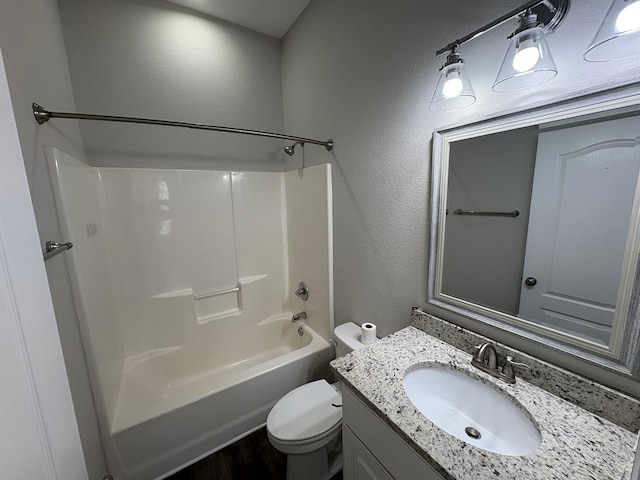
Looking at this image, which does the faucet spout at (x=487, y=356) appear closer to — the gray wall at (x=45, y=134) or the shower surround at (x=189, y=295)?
the shower surround at (x=189, y=295)

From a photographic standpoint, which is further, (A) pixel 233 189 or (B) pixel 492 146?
(A) pixel 233 189

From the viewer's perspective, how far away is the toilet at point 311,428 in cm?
119

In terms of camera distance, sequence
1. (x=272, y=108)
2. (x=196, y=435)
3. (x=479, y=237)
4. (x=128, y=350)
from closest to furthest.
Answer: (x=479, y=237) < (x=196, y=435) < (x=128, y=350) < (x=272, y=108)

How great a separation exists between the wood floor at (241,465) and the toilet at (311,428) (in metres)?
0.19

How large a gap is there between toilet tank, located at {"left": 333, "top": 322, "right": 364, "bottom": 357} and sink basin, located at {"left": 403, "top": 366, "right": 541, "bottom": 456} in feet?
1.68

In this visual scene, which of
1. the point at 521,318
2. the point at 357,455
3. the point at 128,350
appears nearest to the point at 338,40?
the point at 521,318

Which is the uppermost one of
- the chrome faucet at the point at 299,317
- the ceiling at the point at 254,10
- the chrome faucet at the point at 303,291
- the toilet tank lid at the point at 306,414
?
the ceiling at the point at 254,10

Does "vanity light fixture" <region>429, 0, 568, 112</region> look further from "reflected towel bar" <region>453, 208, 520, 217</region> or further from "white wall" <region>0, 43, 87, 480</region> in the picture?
"white wall" <region>0, 43, 87, 480</region>

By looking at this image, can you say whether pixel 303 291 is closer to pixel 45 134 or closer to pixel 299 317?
pixel 299 317

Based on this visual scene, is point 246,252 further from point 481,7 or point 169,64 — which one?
point 481,7

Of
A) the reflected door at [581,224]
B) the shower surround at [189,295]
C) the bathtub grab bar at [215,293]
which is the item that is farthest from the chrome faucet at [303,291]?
the reflected door at [581,224]

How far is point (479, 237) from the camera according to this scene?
1041 mm

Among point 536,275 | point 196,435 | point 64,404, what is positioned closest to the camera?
point 64,404

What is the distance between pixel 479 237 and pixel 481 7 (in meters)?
0.83
